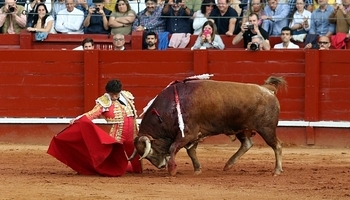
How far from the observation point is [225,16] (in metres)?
13.4

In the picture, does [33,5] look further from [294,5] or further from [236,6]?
[294,5]

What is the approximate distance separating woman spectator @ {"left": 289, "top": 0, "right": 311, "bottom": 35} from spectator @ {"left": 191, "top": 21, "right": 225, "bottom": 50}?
955 millimetres

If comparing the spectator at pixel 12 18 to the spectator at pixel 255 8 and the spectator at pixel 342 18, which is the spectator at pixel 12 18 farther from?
the spectator at pixel 342 18

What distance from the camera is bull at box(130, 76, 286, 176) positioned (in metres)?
9.67

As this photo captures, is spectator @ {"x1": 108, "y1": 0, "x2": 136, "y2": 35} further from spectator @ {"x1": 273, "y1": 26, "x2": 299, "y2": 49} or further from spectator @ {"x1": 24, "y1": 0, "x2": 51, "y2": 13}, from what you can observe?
spectator @ {"x1": 273, "y1": 26, "x2": 299, "y2": 49}

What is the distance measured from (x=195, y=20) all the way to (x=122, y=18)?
37.5 inches

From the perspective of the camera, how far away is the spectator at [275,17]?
43.9ft

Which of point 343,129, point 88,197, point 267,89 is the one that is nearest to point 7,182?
point 88,197

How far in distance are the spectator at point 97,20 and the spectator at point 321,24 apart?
2621 mm

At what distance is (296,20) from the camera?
43.7 feet

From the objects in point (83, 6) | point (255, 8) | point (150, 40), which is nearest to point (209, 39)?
point (150, 40)

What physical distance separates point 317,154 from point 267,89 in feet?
A: 7.44

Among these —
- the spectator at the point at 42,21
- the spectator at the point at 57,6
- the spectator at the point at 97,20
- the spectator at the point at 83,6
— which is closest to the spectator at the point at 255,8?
the spectator at the point at 97,20

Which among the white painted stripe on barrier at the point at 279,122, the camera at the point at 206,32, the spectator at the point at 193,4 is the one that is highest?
the spectator at the point at 193,4
